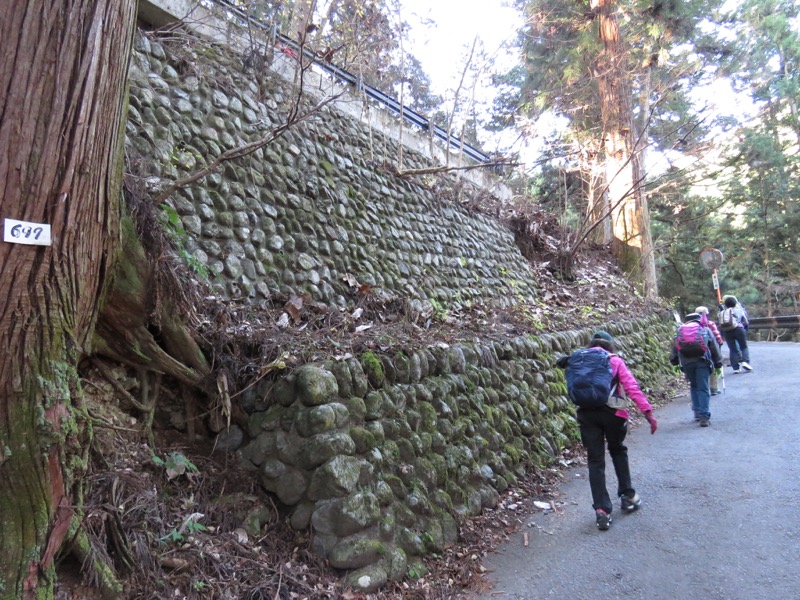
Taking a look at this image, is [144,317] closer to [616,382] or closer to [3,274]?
[3,274]

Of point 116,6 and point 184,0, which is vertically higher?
point 184,0

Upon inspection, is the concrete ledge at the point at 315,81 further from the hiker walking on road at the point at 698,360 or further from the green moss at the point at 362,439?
the hiker walking on road at the point at 698,360

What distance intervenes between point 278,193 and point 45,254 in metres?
4.12

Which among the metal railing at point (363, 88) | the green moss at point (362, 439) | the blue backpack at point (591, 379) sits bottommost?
the green moss at point (362, 439)

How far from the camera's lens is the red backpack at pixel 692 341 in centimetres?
758

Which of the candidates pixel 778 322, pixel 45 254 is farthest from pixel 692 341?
pixel 778 322

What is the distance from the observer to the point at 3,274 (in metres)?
2.30

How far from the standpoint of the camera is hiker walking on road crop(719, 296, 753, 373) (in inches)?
432

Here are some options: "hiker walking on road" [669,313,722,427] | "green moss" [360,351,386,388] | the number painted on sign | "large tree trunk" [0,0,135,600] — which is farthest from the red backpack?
the number painted on sign

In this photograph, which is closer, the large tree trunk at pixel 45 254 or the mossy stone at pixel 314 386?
the large tree trunk at pixel 45 254

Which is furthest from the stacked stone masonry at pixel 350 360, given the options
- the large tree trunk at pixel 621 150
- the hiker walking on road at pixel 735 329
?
the large tree trunk at pixel 621 150

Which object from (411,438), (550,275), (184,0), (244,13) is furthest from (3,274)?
(550,275)

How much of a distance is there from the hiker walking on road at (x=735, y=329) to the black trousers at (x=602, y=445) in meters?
7.66

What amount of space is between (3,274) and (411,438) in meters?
3.22
